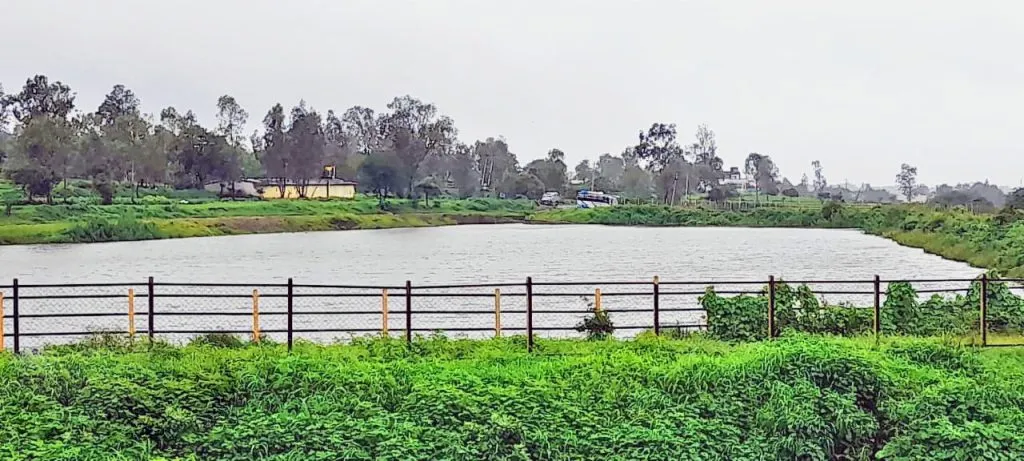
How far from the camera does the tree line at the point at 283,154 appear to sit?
95.1 meters

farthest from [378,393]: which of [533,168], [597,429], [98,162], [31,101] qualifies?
[533,168]

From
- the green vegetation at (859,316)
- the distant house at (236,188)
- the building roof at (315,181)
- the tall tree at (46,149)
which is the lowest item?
the green vegetation at (859,316)

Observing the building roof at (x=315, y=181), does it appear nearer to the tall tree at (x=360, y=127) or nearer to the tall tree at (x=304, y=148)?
the tall tree at (x=304, y=148)

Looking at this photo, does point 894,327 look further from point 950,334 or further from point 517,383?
point 517,383

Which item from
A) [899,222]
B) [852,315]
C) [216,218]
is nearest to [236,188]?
[216,218]

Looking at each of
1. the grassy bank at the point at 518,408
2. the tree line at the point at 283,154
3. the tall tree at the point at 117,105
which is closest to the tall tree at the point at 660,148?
the tree line at the point at 283,154

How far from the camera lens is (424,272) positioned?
38438 mm

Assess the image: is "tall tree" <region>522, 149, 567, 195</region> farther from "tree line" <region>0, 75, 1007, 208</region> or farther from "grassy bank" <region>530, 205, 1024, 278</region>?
"grassy bank" <region>530, 205, 1024, 278</region>

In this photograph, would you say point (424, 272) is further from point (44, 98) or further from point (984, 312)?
point (44, 98)

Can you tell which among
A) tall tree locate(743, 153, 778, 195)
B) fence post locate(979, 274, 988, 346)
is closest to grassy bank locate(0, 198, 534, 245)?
fence post locate(979, 274, 988, 346)

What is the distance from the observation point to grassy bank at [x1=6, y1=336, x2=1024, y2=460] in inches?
391

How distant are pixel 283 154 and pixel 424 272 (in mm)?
79549

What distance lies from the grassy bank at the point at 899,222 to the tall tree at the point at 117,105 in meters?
60.3

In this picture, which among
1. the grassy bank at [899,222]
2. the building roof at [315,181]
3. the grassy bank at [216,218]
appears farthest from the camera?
the building roof at [315,181]
